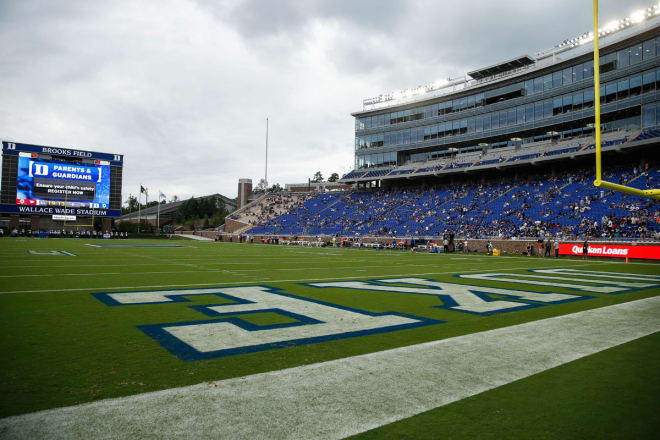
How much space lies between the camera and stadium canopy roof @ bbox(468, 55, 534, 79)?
47.0 m

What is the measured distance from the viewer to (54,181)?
5225 cm

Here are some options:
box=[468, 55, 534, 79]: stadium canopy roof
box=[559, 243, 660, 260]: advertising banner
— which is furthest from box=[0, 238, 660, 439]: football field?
box=[468, 55, 534, 79]: stadium canopy roof

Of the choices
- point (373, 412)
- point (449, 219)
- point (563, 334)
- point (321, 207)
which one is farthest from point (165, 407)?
point (321, 207)

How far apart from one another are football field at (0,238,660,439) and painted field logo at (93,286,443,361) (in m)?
0.03

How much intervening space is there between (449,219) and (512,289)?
32.3m

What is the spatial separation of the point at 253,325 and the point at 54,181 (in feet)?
191

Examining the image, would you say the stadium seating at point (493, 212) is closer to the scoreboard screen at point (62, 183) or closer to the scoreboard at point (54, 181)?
the scoreboard screen at point (62, 183)

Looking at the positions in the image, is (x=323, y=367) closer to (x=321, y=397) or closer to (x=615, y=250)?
(x=321, y=397)

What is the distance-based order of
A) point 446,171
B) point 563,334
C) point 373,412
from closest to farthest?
point 373,412 → point 563,334 → point 446,171

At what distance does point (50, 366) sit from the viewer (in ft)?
12.9

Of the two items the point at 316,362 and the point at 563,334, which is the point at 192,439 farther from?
the point at 563,334

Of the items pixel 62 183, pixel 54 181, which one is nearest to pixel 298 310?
pixel 62 183

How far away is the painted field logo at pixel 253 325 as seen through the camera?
4852mm

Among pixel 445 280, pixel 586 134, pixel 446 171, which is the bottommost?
pixel 445 280
